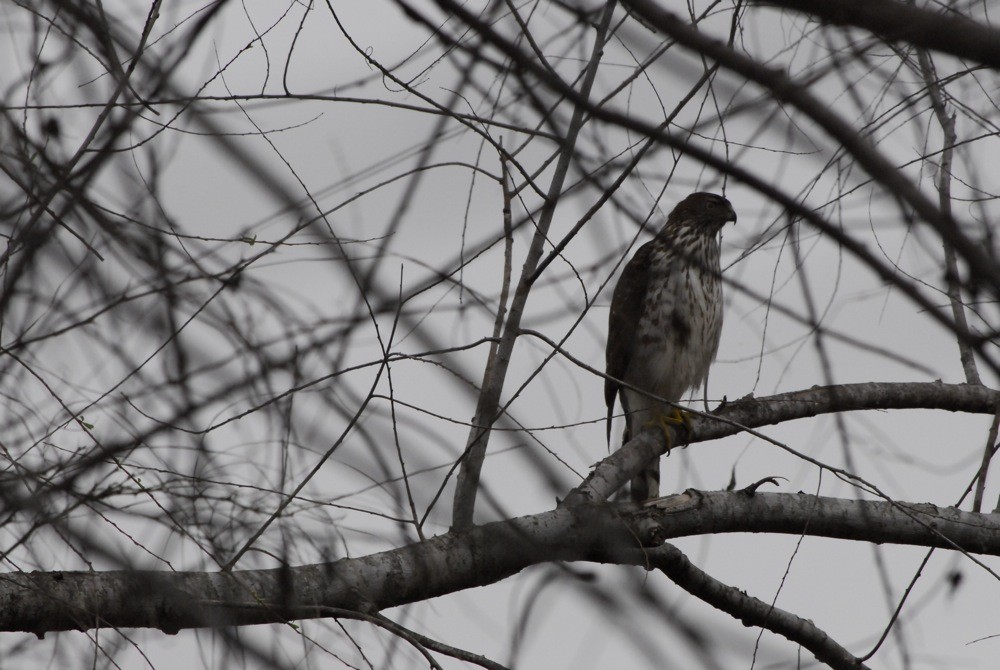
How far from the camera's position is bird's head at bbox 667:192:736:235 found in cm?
634

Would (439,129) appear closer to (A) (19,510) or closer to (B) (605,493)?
(A) (19,510)

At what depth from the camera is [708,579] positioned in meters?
3.52

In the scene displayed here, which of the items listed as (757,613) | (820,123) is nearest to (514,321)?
(757,613)

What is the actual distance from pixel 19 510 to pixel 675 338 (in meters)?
4.53

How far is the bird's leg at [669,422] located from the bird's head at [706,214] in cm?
143

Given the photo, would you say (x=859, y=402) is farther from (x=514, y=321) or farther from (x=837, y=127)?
(x=837, y=127)

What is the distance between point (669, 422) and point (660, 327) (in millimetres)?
908

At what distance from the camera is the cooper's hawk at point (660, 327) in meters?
5.87

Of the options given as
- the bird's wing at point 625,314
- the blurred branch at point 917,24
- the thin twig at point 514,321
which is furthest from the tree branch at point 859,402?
the blurred branch at point 917,24

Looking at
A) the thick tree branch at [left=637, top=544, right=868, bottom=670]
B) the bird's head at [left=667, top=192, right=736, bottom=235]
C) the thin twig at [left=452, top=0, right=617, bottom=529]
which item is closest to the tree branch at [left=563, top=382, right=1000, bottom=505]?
the thick tree branch at [left=637, top=544, right=868, bottom=670]

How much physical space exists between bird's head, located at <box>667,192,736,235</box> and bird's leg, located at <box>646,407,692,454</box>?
1.43 m

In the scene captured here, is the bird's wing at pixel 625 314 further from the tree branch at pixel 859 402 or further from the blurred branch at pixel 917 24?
the blurred branch at pixel 917 24

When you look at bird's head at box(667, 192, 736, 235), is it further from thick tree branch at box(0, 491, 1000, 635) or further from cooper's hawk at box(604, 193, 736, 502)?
thick tree branch at box(0, 491, 1000, 635)

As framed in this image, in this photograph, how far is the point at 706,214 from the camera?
6402 mm
